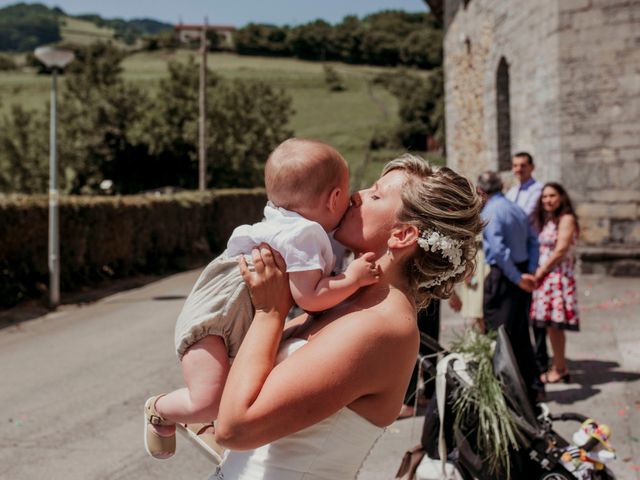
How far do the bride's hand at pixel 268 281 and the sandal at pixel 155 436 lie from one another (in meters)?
0.55

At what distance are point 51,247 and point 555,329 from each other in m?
8.76

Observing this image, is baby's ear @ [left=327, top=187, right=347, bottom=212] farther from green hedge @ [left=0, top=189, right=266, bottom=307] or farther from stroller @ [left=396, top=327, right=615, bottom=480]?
green hedge @ [left=0, top=189, right=266, bottom=307]

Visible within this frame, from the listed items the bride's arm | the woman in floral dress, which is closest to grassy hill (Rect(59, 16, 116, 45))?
the woman in floral dress

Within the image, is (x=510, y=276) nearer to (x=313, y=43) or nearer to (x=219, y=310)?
(x=219, y=310)

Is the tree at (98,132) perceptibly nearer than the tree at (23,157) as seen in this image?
Yes

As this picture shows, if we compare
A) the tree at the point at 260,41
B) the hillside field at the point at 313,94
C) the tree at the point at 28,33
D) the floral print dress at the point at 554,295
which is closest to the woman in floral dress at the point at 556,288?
the floral print dress at the point at 554,295

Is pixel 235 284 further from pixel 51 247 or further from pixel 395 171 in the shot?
pixel 51 247

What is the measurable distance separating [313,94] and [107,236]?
60108mm

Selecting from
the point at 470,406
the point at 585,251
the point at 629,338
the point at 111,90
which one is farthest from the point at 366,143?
the point at 470,406

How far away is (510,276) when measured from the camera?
611 cm

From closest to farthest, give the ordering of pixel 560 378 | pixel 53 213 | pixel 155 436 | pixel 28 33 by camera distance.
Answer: pixel 155 436 → pixel 560 378 → pixel 53 213 → pixel 28 33

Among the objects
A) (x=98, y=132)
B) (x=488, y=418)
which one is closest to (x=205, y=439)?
(x=488, y=418)

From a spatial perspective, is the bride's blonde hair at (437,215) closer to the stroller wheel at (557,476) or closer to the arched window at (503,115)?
the stroller wheel at (557,476)

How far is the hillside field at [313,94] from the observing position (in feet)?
189
